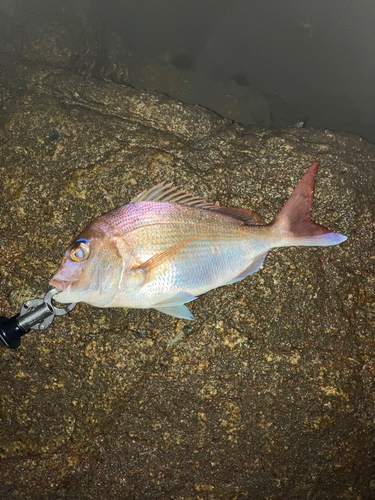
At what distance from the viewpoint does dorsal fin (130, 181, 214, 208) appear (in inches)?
93.7

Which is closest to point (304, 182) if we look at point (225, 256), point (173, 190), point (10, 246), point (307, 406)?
point (225, 256)

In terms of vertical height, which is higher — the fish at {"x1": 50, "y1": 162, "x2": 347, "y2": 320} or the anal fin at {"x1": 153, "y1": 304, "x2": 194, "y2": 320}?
the fish at {"x1": 50, "y1": 162, "x2": 347, "y2": 320}

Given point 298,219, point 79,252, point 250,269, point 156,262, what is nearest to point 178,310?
point 156,262

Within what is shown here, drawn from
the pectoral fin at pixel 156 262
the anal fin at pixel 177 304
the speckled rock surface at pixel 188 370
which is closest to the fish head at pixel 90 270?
the pectoral fin at pixel 156 262

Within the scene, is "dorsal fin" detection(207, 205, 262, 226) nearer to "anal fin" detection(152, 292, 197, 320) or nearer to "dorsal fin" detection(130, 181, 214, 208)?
"dorsal fin" detection(130, 181, 214, 208)

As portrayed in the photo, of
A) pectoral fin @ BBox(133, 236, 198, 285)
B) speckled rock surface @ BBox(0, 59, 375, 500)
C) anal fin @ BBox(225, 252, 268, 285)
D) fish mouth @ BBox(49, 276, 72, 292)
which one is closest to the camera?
fish mouth @ BBox(49, 276, 72, 292)

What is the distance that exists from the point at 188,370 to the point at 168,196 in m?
1.46

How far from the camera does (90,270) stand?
2104 millimetres

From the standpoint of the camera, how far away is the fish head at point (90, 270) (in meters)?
2.09

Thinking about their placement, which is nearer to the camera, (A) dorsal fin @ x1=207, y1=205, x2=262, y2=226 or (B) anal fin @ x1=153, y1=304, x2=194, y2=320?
(B) anal fin @ x1=153, y1=304, x2=194, y2=320

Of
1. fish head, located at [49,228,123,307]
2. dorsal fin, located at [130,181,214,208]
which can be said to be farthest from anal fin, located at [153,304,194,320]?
dorsal fin, located at [130,181,214,208]

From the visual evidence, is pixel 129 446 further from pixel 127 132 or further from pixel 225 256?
pixel 127 132

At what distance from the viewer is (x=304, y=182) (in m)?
2.41

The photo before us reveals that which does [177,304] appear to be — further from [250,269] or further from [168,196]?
[168,196]
